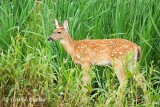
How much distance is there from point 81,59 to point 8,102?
1.53m

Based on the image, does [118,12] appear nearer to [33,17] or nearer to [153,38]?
[153,38]

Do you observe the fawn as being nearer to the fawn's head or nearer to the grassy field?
the fawn's head

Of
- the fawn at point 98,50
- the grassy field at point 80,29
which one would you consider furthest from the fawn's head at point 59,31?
the grassy field at point 80,29

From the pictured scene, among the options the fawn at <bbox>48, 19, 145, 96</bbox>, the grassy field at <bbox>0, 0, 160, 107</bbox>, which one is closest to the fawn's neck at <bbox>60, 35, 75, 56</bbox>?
the fawn at <bbox>48, 19, 145, 96</bbox>

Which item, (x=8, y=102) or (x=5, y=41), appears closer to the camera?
(x=8, y=102)

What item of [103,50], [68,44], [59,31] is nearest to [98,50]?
[103,50]

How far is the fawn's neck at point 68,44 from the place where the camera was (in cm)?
782

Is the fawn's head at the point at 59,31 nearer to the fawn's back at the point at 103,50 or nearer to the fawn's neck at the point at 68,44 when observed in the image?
the fawn's neck at the point at 68,44

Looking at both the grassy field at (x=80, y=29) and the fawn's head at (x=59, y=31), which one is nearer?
the grassy field at (x=80, y=29)

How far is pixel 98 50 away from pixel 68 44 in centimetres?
41

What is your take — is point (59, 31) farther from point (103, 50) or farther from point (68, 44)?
point (103, 50)

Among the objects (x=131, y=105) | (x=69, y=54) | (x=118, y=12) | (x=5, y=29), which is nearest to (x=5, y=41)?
(x=5, y=29)

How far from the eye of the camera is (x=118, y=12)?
793cm

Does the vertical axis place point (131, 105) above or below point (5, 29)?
below
